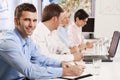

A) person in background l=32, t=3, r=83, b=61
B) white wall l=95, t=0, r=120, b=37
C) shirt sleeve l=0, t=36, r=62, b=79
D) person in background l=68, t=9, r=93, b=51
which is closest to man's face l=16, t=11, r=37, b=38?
shirt sleeve l=0, t=36, r=62, b=79

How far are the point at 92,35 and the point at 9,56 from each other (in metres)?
2.06

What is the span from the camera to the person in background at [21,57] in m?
1.78

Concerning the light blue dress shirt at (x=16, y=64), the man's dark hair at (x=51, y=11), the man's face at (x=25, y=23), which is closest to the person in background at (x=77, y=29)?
the man's dark hair at (x=51, y=11)

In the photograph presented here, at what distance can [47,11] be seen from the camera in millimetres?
3123

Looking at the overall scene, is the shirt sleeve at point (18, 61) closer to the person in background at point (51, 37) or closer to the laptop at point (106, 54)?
the person in background at point (51, 37)

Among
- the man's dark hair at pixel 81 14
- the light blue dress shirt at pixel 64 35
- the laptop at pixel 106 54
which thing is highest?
the man's dark hair at pixel 81 14

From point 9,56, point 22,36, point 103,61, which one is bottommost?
point 103,61

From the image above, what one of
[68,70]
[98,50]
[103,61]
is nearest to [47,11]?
[98,50]

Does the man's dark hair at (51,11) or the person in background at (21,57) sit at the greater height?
the man's dark hair at (51,11)

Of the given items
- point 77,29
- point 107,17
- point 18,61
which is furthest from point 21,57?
point 107,17

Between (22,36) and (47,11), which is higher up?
(47,11)

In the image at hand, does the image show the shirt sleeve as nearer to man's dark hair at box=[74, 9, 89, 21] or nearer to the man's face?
the man's face

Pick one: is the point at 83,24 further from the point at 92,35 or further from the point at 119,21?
the point at 119,21

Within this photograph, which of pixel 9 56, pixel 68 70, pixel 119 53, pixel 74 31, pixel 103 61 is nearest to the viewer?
pixel 9 56
